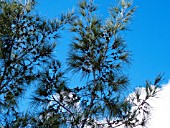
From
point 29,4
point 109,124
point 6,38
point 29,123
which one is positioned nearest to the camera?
point 29,123

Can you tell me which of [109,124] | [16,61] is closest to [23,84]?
[16,61]

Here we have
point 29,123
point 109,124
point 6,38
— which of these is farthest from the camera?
point 6,38

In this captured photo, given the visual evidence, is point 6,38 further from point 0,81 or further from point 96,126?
point 96,126

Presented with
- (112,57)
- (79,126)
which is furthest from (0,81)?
(112,57)

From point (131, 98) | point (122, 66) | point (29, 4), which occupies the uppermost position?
point (29, 4)

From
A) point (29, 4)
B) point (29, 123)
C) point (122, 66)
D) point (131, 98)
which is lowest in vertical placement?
point (29, 123)

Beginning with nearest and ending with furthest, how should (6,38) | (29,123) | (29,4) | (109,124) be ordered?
(29,123) < (109,124) < (6,38) < (29,4)

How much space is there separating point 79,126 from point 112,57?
2.93ft

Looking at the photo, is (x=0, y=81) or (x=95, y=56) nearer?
(x=0, y=81)

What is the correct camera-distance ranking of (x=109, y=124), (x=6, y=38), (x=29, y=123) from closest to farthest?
(x=29, y=123) → (x=109, y=124) → (x=6, y=38)

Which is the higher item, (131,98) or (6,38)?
(6,38)

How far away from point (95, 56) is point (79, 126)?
32.9 inches

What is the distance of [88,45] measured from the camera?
4.73 meters

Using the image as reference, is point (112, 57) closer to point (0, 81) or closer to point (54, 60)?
point (54, 60)
